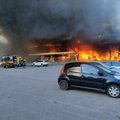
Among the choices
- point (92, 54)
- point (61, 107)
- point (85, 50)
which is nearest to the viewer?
point (61, 107)

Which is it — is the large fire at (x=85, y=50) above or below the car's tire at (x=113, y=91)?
above

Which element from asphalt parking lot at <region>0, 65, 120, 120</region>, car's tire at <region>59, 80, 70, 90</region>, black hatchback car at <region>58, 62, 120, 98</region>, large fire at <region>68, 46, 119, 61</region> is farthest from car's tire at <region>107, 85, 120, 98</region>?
large fire at <region>68, 46, 119, 61</region>

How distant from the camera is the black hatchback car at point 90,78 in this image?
920 centimetres

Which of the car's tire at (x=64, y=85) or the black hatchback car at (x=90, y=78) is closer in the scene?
the black hatchback car at (x=90, y=78)

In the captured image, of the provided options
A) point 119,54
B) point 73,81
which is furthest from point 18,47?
point 73,81

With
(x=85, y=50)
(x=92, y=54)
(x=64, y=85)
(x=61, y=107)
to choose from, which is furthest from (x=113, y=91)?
(x=92, y=54)

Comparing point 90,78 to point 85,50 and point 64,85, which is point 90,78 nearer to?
point 64,85

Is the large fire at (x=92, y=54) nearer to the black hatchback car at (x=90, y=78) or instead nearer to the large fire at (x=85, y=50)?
the large fire at (x=85, y=50)

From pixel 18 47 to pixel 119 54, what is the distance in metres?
33.0

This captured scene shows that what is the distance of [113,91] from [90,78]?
1167 mm

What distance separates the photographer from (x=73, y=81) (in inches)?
412

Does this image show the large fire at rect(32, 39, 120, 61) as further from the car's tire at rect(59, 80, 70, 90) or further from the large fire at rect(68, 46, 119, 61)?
the car's tire at rect(59, 80, 70, 90)

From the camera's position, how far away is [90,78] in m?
9.80

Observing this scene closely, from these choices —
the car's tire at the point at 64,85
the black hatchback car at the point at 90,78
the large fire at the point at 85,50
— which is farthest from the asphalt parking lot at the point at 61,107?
the large fire at the point at 85,50
